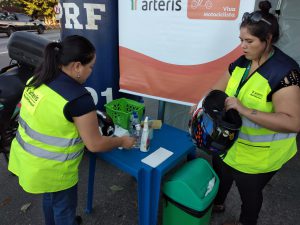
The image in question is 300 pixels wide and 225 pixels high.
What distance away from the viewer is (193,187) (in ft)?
5.64

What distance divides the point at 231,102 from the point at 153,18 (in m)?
1.28

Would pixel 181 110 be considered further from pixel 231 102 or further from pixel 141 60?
pixel 231 102

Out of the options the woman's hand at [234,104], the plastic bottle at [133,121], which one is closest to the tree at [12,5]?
the plastic bottle at [133,121]

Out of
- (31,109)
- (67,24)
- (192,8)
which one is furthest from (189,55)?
(31,109)

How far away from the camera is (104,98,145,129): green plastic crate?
6.76 feet

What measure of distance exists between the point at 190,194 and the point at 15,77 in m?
2.23

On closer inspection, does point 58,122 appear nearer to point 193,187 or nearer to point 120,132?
point 120,132

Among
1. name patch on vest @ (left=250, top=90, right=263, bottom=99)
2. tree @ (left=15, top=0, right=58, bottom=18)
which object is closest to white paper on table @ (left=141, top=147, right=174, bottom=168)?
name patch on vest @ (left=250, top=90, right=263, bottom=99)

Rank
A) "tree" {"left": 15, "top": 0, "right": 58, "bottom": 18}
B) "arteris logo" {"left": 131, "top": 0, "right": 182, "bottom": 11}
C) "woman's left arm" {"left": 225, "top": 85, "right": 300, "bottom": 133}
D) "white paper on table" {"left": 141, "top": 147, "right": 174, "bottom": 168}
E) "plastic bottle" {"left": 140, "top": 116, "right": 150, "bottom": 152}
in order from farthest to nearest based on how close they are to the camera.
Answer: "tree" {"left": 15, "top": 0, "right": 58, "bottom": 18}
"arteris logo" {"left": 131, "top": 0, "right": 182, "bottom": 11}
"plastic bottle" {"left": 140, "top": 116, "right": 150, "bottom": 152}
"white paper on table" {"left": 141, "top": 147, "right": 174, "bottom": 168}
"woman's left arm" {"left": 225, "top": 85, "right": 300, "bottom": 133}

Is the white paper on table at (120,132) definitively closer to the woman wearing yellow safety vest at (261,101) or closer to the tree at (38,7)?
the woman wearing yellow safety vest at (261,101)

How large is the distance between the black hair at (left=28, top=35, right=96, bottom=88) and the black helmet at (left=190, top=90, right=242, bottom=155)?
72 centimetres

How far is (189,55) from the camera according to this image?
→ 2268 mm

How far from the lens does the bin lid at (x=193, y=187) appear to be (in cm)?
169

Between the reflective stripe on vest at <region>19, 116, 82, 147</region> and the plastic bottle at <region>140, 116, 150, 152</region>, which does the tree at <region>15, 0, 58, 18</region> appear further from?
the reflective stripe on vest at <region>19, 116, 82, 147</region>
